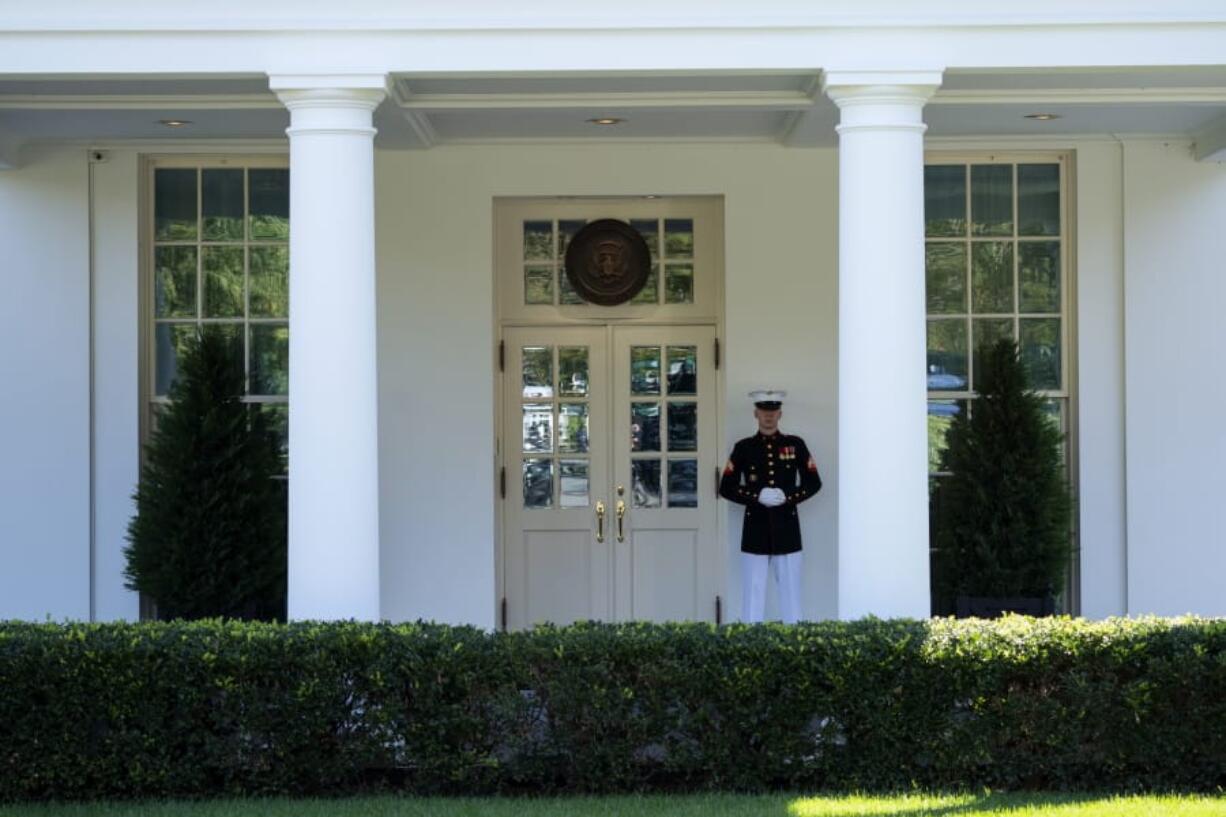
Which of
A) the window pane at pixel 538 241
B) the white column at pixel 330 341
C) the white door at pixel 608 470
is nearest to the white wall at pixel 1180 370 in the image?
the white door at pixel 608 470

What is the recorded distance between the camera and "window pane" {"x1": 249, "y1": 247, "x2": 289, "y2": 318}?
1188 cm

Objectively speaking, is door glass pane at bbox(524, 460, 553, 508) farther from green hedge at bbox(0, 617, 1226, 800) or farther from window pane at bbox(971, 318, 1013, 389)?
green hedge at bbox(0, 617, 1226, 800)

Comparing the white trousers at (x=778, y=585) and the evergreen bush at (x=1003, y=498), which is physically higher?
the evergreen bush at (x=1003, y=498)

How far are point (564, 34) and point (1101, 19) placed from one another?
270cm

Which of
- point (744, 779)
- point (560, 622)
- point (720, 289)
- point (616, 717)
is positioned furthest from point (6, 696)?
point (720, 289)

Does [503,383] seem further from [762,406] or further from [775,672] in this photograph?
[775,672]

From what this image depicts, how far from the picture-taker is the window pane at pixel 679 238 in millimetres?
12180

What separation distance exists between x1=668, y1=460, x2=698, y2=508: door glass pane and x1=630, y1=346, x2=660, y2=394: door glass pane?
54cm

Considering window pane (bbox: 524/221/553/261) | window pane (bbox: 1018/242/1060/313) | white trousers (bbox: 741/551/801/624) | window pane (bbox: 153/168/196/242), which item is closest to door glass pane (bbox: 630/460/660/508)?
white trousers (bbox: 741/551/801/624)

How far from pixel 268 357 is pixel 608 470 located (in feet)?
8.13

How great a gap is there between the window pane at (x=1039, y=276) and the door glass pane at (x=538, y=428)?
335cm

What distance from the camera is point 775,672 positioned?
7961 millimetres

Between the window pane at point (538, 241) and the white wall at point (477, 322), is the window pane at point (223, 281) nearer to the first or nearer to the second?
the white wall at point (477, 322)

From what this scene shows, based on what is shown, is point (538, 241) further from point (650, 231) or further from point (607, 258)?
point (650, 231)
